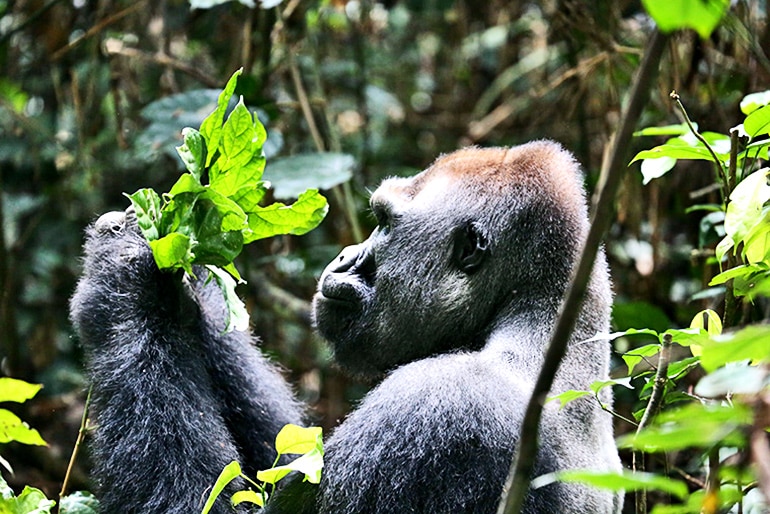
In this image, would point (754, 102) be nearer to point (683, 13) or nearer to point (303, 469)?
point (303, 469)

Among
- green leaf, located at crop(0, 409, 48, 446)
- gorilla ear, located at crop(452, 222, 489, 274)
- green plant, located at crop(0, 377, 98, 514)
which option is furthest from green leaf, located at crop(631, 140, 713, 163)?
green leaf, located at crop(0, 409, 48, 446)

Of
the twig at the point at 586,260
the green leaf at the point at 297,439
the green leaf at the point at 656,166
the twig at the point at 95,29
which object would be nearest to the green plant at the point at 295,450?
the green leaf at the point at 297,439

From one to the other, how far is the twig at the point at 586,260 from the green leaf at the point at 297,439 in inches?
38.0

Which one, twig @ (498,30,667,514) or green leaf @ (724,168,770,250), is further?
green leaf @ (724,168,770,250)

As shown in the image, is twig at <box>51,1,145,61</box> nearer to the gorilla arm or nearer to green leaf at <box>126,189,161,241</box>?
the gorilla arm

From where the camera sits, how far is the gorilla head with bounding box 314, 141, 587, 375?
274 centimetres

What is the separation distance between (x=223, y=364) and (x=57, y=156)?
2.76m

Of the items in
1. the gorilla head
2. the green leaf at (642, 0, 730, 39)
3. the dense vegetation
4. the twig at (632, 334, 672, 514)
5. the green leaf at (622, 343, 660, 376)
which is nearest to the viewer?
the green leaf at (642, 0, 730, 39)

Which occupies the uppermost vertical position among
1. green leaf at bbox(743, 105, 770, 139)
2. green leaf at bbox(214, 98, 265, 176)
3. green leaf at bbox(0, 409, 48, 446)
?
green leaf at bbox(214, 98, 265, 176)

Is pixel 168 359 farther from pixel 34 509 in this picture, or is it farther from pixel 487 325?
pixel 487 325

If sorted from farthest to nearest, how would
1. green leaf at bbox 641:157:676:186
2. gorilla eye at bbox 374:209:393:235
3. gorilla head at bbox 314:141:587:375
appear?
gorilla eye at bbox 374:209:393:235, gorilla head at bbox 314:141:587:375, green leaf at bbox 641:157:676:186

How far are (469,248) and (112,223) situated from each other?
3.81 ft

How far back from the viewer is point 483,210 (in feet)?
9.27

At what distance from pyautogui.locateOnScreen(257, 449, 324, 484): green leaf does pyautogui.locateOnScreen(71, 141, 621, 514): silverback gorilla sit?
0.25 m
